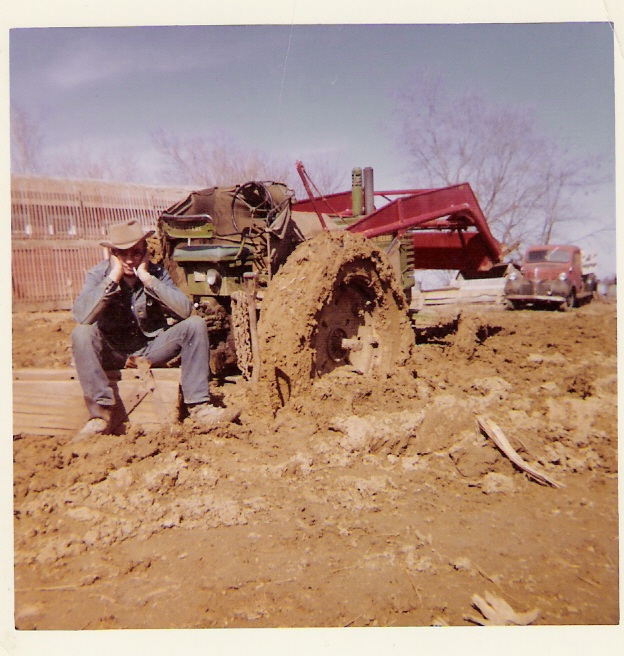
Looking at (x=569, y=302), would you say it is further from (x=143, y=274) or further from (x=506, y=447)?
(x=143, y=274)

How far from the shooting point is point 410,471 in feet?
11.5

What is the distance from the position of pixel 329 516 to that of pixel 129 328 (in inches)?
78.5

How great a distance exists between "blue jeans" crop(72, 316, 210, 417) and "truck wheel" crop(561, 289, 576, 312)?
9870 mm

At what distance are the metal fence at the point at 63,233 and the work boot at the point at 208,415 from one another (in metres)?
5.84

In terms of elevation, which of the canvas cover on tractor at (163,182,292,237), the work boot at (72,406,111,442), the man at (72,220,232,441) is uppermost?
the canvas cover on tractor at (163,182,292,237)

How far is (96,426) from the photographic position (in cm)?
365

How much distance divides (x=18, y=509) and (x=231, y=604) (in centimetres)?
139

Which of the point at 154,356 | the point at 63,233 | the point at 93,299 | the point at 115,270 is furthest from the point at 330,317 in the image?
the point at 63,233

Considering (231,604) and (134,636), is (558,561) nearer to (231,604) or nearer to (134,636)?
(231,604)

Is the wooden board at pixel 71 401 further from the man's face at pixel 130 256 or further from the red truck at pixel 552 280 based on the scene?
the red truck at pixel 552 280

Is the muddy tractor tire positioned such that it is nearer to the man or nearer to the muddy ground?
the muddy ground

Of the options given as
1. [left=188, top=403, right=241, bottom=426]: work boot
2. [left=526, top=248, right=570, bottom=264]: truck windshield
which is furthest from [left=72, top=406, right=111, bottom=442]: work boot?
[left=526, top=248, right=570, bottom=264]: truck windshield

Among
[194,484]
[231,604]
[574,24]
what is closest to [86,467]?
[194,484]

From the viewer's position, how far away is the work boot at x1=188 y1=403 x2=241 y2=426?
12.5 feet
